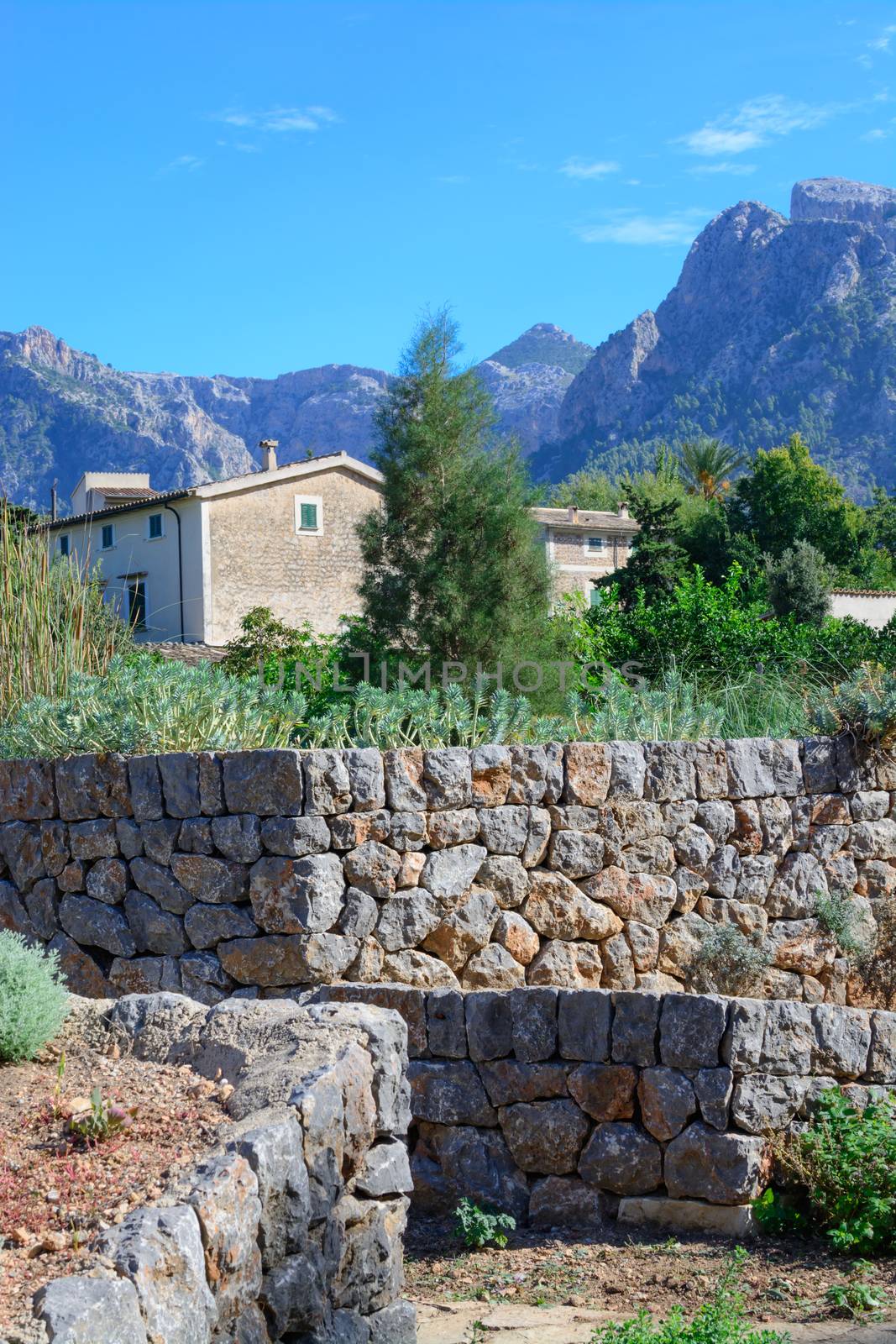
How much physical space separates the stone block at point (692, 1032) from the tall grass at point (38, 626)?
604 cm

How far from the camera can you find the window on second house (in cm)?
3167

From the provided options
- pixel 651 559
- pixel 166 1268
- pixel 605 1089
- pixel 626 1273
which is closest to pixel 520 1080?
pixel 605 1089

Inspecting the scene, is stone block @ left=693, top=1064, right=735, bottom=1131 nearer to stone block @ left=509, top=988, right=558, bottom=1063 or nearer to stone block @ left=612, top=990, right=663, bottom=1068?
stone block @ left=612, top=990, right=663, bottom=1068

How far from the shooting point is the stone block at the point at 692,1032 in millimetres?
6078

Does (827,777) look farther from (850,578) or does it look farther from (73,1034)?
(850,578)

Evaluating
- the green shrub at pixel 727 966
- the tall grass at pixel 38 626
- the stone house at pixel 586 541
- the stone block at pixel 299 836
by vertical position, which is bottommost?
the green shrub at pixel 727 966

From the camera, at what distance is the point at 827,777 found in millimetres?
9148

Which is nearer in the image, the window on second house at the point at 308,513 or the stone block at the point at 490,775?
the stone block at the point at 490,775

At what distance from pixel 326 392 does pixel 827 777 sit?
→ 15464cm

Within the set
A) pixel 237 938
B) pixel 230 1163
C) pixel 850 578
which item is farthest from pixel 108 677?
pixel 850 578

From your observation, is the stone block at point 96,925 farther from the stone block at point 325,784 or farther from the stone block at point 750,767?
the stone block at point 750,767

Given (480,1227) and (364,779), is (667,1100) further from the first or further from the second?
(364,779)

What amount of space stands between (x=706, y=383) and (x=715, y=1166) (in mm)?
106310

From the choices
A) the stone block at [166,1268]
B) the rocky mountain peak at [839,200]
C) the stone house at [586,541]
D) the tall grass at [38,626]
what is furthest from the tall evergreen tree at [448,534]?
the rocky mountain peak at [839,200]
